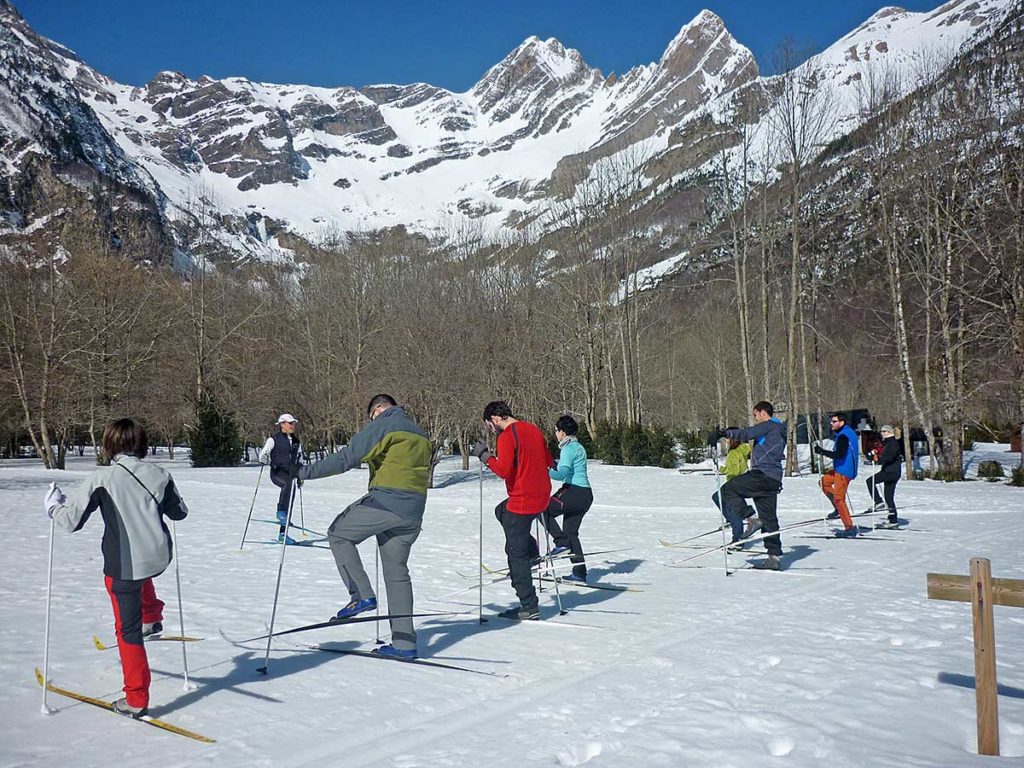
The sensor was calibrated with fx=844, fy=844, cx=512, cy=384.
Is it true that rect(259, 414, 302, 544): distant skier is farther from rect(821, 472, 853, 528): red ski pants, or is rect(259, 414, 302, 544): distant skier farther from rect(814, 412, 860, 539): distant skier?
rect(821, 472, 853, 528): red ski pants

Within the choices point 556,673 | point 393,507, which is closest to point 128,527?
point 393,507

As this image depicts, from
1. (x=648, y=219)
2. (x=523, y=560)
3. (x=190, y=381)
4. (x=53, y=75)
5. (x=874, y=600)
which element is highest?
(x=53, y=75)

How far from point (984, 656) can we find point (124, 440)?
5.32m

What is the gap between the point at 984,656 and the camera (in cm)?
452

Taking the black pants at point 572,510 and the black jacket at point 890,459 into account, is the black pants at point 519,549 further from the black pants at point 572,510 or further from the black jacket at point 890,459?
the black jacket at point 890,459

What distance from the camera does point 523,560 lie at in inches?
321

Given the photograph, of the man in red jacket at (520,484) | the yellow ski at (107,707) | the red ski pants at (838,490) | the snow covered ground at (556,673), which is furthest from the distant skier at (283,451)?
the red ski pants at (838,490)

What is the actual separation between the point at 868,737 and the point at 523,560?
12.3 feet

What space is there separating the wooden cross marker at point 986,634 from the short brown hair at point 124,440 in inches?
200

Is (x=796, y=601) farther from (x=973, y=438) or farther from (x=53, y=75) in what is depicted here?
(x=53, y=75)

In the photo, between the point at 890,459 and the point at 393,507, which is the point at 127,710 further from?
the point at 890,459

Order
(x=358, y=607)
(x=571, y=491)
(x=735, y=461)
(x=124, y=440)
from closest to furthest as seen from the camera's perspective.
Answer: (x=124, y=440) → (x=358, y=607) → (x=571, y=491) → (x=735, y=461)

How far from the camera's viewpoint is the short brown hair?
18.3 feet

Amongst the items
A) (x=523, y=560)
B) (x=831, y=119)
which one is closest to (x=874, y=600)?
(x=523, y=560)
